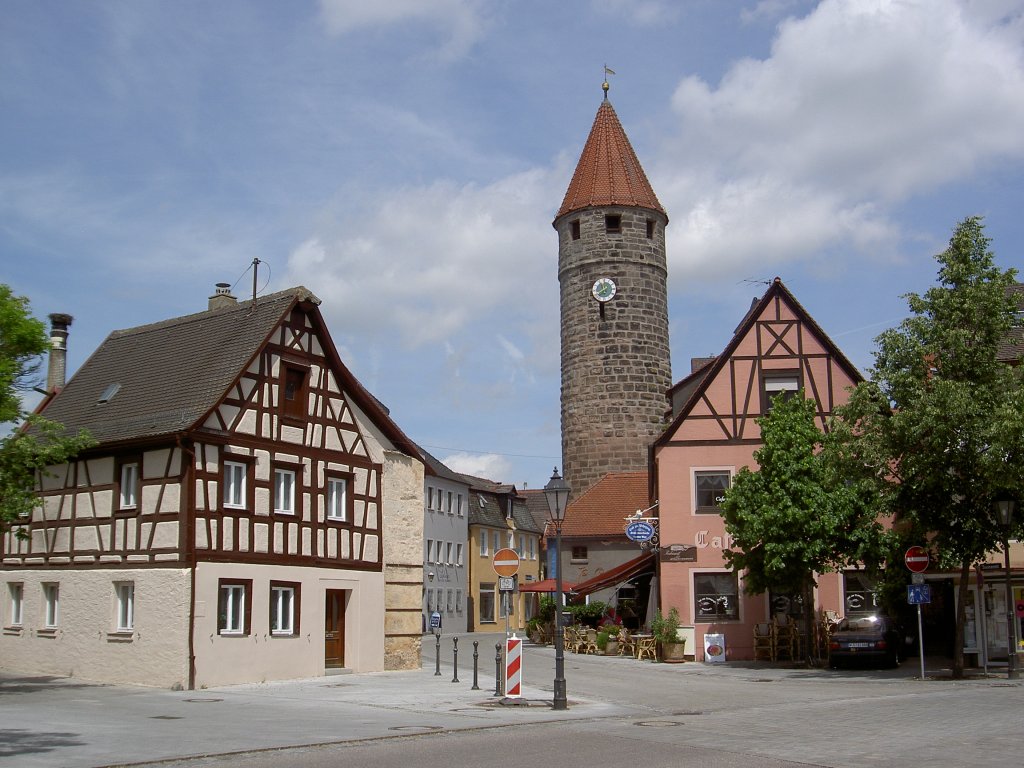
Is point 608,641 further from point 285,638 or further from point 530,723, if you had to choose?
point 530,723

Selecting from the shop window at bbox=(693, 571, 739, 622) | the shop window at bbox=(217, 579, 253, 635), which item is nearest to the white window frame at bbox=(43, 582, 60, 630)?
the shop window at bbox=(217, 579, 253, 635)

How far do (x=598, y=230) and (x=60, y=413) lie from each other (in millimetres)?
26425

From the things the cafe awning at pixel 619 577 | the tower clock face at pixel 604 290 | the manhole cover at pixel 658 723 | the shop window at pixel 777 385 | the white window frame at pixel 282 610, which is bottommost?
the manhole cover at pixel 658 723

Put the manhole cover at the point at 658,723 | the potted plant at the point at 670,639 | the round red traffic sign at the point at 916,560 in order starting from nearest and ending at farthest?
the manhole cover at the point at 658,723 → the round red traffic sign at the point at 916,560 → the potted plant at the point at 670,639

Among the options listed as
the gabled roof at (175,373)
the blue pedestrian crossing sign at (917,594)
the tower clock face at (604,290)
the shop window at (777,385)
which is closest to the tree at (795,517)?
the blue pedestrian crossing sign at (917,594)

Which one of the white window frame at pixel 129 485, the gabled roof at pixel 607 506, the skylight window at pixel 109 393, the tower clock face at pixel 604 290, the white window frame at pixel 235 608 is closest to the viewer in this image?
the white window frame at pixel 235 608

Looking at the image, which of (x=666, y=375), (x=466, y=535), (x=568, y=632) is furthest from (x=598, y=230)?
(x=466, y=535)

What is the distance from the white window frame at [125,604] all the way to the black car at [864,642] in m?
15.5

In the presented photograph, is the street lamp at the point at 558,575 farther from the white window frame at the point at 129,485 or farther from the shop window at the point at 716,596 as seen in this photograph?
the shop window at the point at 716,596

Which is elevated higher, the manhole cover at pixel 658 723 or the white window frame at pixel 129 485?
the white window frame at pixel 129 485

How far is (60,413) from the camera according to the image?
2716 cm

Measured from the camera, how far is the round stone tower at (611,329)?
4753 centimetres

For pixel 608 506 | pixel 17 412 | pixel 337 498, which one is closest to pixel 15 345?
pixel 17 412

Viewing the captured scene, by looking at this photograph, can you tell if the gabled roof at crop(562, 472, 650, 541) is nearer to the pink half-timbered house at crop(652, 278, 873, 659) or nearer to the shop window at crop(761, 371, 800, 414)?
the pink half-timbered house at crop(652, 278, 873, 659)
